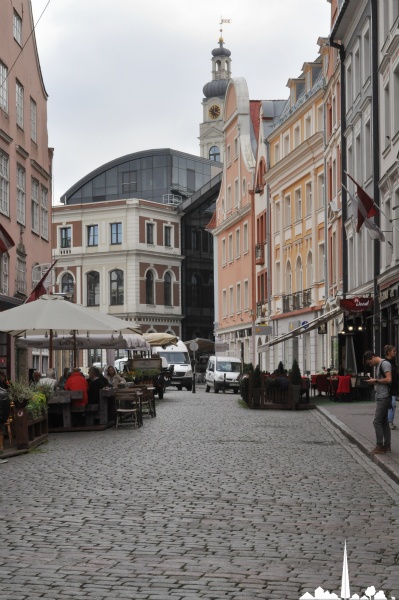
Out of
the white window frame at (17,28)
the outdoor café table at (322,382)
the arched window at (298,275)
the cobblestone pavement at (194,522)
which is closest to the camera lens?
the cobblestone pavement at (194,522)

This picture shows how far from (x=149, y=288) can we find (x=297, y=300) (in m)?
38.4

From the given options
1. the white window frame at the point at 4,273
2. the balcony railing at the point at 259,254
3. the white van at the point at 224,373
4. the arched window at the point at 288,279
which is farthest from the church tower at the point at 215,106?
the white window frame at the point at 4,273

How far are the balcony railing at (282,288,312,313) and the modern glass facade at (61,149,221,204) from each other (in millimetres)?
39558

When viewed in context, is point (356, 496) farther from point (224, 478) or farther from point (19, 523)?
point (19, 523)

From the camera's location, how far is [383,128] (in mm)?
34594

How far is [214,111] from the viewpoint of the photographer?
485 feet

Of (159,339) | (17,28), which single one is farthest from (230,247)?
(17,28)

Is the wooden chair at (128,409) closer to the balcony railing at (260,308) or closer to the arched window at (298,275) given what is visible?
the arched window at (298,275)

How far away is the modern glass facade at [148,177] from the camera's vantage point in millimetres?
94375

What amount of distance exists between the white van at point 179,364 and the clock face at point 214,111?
89888mm

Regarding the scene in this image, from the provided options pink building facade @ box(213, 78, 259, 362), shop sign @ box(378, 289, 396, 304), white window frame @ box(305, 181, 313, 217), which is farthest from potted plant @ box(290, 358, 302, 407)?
pink building facade @ box(213, 78, 259, 362)

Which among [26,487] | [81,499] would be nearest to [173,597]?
[81,499]

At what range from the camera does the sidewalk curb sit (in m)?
13.8

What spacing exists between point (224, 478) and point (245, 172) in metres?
56.0
